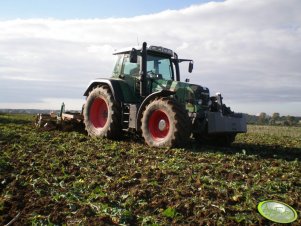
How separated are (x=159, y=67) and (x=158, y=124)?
2.27 meters

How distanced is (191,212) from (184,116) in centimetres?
427

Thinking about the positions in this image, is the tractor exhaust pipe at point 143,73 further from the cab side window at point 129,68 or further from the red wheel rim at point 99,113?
the red wheel rim at point 99,113

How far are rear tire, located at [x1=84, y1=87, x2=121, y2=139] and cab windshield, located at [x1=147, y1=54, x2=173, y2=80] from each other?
138 cm

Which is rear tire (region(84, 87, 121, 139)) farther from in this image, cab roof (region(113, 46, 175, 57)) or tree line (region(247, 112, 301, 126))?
tree line (region(247, 112, 301, 126))

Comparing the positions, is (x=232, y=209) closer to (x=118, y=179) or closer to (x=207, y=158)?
(x=118, y=179)

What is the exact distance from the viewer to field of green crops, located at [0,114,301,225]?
4.52m

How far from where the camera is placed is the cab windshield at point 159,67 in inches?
423

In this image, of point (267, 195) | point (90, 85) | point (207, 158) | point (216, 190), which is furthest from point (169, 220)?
point (90, 85)

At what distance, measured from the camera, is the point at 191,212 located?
15.1 feet

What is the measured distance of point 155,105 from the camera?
9156 millimetres

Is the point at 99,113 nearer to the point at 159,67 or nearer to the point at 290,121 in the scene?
the point at 159,67
